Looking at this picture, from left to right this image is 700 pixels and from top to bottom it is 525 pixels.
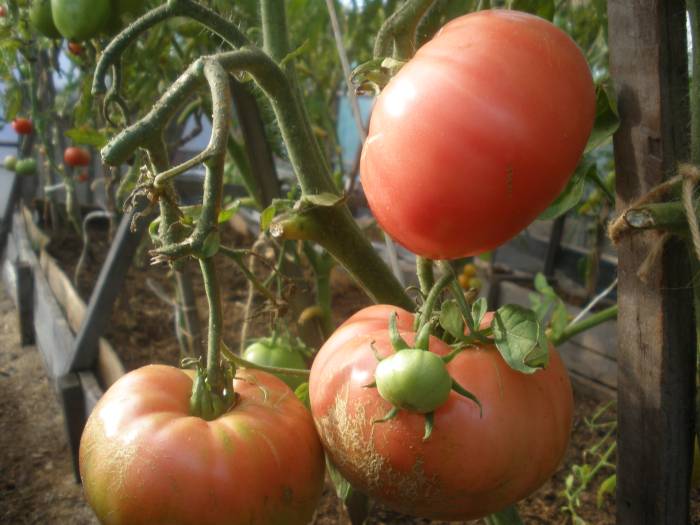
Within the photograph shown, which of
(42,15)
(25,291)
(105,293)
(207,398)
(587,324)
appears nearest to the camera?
(207,398)

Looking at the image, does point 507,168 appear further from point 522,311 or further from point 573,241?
point 573,241

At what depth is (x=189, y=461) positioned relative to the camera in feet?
1.44

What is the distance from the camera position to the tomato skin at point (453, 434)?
16.8 inches

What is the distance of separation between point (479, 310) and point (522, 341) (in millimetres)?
74

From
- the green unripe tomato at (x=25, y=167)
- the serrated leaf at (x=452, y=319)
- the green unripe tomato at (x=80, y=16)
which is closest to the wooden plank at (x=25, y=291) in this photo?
the green unripe tomato at (x=25, y=167)

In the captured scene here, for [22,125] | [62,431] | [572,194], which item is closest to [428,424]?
[572,194]

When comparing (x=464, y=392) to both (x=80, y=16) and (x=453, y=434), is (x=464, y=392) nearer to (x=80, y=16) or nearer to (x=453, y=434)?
(x=453, y=434)

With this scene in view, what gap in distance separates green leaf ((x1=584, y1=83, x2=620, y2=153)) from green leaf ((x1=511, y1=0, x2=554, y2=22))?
13cm

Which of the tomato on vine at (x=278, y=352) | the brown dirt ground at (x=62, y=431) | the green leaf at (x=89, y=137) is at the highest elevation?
the green leaf at (x=89, y=137)

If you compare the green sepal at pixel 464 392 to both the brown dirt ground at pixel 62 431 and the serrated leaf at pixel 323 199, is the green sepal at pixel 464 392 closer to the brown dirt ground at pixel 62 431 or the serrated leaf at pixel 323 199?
the serrated leaf at pixel 323 199

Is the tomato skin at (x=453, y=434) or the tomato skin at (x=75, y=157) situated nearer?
the tomato skin at (x=453, y=434)

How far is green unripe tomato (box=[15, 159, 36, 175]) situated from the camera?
9.11 feet

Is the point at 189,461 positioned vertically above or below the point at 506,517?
above

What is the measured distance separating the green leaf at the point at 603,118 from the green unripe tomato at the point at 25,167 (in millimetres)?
2795
